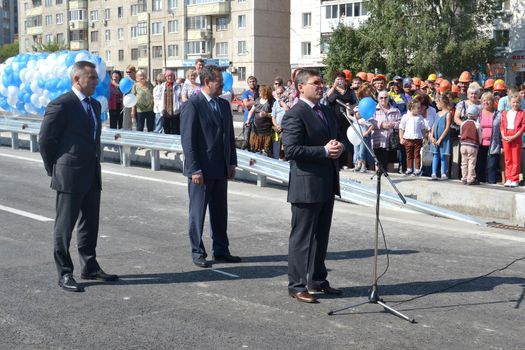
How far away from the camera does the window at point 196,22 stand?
83.1m

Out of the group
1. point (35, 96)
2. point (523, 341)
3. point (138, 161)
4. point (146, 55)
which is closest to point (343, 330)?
point (523, 341)

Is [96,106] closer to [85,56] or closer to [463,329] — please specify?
[463,329]

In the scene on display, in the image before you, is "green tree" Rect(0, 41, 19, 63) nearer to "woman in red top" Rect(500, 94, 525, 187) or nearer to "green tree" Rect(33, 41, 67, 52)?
"green tree" Rect(33, 41, 67, 52)

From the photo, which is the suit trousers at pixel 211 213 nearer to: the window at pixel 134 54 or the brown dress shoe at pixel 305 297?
the brown dress shoe at pixel 305 297

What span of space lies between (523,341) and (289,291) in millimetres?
2070

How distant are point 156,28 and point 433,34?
4300 centimetres

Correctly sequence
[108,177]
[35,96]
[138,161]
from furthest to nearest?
[35,96], [138,161], [108,177]

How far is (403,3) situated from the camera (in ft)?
185

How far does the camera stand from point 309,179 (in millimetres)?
6781

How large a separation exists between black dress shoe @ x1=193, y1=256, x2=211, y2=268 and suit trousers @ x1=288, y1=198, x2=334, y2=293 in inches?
55.2

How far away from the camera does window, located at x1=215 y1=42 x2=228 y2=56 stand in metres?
81.0

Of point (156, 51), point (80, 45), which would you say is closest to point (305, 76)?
point (156, 51)

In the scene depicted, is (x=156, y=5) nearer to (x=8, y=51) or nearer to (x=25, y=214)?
(x=8, y=51)

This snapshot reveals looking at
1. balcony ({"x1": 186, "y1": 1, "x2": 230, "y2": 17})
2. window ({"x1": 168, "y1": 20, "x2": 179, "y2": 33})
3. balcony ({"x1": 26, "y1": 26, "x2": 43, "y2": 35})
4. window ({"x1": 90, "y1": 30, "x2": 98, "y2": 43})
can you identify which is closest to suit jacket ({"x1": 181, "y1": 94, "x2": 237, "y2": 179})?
balcony ({"x1": 186, "y1": 1, "x2": 230, "y2": 17})
